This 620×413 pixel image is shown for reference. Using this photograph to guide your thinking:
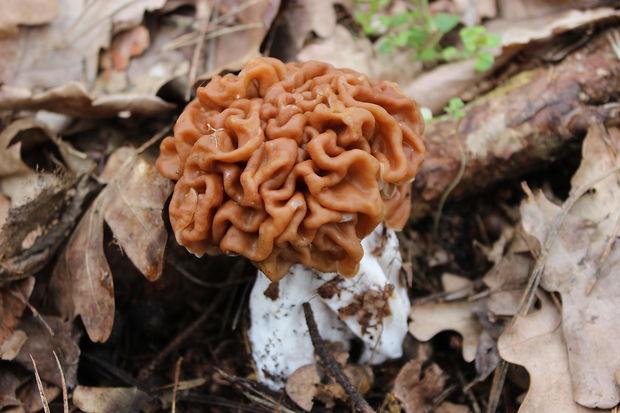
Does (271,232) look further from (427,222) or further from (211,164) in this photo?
(427,222)

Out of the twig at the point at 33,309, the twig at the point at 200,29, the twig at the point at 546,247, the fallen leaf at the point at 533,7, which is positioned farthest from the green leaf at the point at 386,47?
the twig at the point at 33,309

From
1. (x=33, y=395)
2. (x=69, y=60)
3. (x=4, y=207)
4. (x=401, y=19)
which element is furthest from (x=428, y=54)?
(x=33, y=395)

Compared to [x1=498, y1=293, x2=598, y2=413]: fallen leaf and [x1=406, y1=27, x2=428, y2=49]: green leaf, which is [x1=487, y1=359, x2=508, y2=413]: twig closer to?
[x1=498, y1=293, x2=598, y2=413]: fallen leaf

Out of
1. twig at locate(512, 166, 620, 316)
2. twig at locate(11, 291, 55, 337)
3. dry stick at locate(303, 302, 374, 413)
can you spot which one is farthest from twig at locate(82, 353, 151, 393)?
twig at locate(512, 166, 620, 316)

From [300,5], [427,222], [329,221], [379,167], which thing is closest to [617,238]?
[427,222]

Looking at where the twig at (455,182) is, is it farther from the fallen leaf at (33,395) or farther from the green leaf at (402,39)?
the fallen leaf at (33,395)

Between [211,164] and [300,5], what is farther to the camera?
[300,5]
